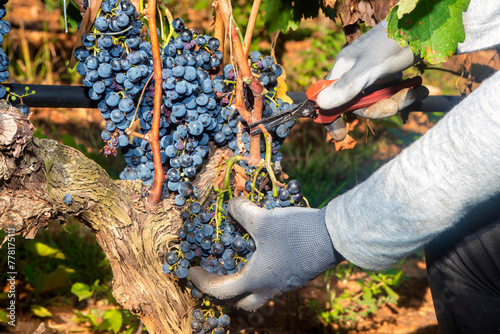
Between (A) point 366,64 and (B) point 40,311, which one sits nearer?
(A) point 366,64

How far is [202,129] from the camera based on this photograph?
1.20 m

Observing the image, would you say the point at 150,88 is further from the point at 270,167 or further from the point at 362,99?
the point at 362,99

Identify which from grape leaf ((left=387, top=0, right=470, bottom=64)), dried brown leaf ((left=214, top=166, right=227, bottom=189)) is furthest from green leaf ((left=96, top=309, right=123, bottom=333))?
grape leaf ((left=387, top=0, right=470, bottom=64))

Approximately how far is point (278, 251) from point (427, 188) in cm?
41

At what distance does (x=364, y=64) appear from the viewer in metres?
1.27

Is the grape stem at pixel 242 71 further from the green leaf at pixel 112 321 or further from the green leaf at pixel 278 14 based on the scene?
the green leaf at pixel 112 321

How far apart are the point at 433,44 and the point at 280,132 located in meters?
0.46

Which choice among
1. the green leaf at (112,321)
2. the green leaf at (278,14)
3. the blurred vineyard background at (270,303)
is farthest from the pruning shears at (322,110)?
the green leaf at (112,321)

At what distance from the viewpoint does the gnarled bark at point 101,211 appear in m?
1.06

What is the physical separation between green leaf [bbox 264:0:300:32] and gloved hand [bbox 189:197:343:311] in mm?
858

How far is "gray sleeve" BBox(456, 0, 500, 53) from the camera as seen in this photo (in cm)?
119

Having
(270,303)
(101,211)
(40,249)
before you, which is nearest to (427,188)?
(101,211)

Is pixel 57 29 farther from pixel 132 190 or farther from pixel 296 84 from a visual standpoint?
pixel 132 190

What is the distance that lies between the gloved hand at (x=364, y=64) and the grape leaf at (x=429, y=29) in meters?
0.16
